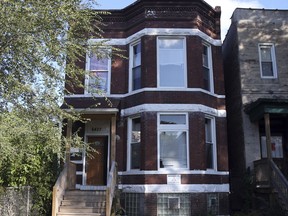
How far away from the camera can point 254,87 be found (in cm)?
1598

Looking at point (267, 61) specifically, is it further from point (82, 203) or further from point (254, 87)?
point (82, 203)

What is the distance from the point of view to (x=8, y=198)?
11.0 m

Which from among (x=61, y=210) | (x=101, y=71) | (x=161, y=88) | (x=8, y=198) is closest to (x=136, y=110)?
(x=161, y=88)

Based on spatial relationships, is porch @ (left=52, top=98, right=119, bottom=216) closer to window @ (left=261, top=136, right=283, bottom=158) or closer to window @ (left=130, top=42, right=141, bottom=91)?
window @ (left=130, top=42, right=141, bottom=91)

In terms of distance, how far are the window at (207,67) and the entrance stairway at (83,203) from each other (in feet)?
20.3

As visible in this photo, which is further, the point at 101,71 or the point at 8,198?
the point at 101,71

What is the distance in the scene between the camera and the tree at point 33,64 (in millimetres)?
8016

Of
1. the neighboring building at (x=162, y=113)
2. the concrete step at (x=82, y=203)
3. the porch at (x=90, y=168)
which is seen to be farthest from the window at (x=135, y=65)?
the concrete step at (x=82, y=203)

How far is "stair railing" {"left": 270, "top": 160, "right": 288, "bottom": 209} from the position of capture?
12.4 m

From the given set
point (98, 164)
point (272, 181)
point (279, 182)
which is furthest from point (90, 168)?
point (279, 182)

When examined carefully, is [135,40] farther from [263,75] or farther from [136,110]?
[263,75]

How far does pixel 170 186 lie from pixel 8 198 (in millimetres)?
5559

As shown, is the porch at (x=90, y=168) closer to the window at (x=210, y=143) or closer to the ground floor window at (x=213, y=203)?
the ground floor window at (x=213, y=203)

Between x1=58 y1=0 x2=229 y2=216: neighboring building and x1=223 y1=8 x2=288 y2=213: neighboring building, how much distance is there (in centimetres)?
116
